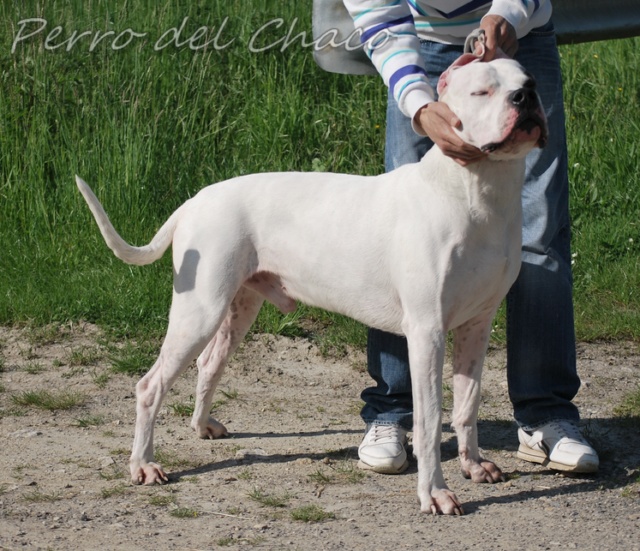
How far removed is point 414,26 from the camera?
12.5 feet

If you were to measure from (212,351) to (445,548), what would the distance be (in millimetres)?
1456

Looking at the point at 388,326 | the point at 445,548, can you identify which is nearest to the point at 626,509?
the point at 445,548

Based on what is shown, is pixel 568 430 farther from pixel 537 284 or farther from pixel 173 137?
pixel 173 137

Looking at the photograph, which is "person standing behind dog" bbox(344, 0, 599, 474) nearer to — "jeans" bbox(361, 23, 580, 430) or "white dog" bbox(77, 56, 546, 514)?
"jeans" bbox(361, 23, 580, 430)

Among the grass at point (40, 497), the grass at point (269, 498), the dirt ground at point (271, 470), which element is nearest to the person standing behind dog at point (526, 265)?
the dirt ground at point (271, 470)

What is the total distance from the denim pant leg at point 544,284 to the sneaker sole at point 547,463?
0.10 meters

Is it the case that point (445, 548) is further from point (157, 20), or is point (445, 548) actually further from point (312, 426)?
point (157, 20)

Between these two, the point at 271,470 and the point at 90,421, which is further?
the point at 90,421

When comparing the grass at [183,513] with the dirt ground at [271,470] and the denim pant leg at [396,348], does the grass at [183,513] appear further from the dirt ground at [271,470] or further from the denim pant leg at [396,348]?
the denim pant leg at [396,348]

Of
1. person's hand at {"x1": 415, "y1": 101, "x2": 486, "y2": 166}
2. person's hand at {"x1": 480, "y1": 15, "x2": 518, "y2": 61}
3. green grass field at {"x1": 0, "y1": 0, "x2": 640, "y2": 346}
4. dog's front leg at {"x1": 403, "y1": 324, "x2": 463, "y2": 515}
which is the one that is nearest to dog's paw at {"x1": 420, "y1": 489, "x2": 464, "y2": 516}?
dog's front leg at {"x1": 403, "y1": 324, "x2": 463, "y2": 515}

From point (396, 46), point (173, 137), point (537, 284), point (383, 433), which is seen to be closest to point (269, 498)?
Answer: point (383, 433)

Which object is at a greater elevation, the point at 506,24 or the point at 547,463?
Result: the point at 506,24

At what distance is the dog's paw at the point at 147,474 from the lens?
3.74 meters

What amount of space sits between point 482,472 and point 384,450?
0.38 metres
